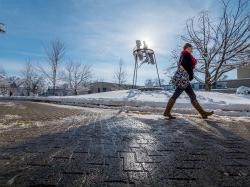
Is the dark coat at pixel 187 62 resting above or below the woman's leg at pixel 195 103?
above

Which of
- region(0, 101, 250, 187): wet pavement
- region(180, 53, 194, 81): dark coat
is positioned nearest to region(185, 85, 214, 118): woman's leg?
region(180, 53, 194, 81): dark coat

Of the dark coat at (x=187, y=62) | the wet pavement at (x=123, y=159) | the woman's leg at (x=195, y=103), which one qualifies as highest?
the dark coat at (x=187, y=62)

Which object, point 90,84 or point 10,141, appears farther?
point 90,84

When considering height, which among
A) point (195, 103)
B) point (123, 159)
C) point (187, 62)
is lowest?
point (123, 159)

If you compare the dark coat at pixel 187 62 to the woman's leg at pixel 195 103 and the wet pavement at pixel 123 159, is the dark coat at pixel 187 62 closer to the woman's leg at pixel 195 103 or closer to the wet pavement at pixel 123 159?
the woman's leg at pixel 195 103

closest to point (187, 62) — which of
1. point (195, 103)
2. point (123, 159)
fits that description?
point (195, 103)

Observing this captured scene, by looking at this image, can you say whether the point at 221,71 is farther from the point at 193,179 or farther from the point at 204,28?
the point at 193,179

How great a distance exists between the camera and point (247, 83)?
48719mm

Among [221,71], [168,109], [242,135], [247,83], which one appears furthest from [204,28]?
[247,83]

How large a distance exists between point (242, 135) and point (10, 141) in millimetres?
3476

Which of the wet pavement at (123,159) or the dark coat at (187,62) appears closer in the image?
the wet pavement at (123,159)

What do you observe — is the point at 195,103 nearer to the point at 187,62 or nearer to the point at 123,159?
the point at 187,62

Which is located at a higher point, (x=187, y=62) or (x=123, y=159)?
(x=187, y=62)

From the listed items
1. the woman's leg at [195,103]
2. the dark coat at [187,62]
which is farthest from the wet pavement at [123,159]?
the dark coat at [187,62]
